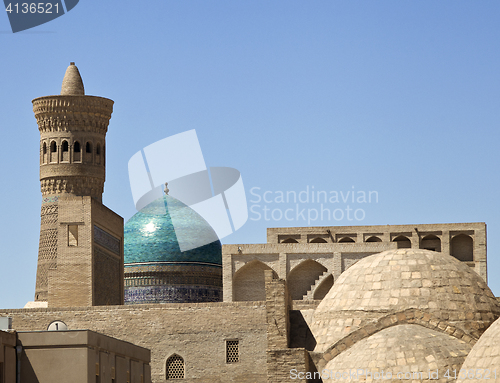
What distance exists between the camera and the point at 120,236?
27.8 meters

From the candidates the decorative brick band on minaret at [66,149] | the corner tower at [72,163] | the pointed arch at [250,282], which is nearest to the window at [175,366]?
the corner tower at [72,163]

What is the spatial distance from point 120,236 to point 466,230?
1144cm

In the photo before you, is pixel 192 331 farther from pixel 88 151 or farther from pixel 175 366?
pixel 88 151

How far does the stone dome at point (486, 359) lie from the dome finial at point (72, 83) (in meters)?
18.7

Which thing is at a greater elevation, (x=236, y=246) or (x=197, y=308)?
(x=236, y=246)

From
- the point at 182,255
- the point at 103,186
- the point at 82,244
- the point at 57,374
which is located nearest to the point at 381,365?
the point at 57,374

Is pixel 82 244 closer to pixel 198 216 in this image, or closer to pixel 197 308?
pixel 197 308

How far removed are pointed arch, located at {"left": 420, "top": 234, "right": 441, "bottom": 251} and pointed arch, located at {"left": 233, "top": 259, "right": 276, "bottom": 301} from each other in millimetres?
6120

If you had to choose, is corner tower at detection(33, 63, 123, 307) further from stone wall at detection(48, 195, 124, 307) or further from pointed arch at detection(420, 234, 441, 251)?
pointed arch at detection(420, 234, 441, 251)

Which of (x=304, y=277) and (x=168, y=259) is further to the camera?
(x=168, y=259)

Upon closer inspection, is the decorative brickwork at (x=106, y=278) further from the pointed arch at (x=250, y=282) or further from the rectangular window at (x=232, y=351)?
the rectangular window at (x=232, y=351)

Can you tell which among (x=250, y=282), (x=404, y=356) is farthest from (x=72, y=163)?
(x=404, y=356)

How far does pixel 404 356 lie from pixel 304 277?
1403 centimetres

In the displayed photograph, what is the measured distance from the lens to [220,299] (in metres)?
35.5
